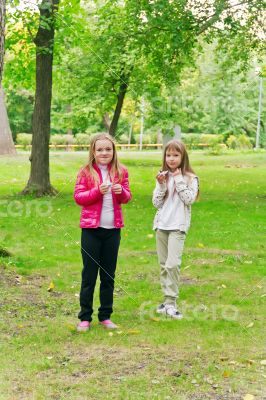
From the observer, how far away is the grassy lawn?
4.62m

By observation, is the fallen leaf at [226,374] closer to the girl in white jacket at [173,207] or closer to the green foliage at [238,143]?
the girl in white jacket at [173,207]

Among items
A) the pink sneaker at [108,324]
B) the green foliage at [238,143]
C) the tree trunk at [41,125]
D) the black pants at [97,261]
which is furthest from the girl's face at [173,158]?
the green foliage at [238,143]

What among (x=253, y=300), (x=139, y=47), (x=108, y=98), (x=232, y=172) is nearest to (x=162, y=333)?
(x=253, y=300)

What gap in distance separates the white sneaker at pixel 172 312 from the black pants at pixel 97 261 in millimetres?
591

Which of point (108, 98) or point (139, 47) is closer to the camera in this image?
point (139, 47)

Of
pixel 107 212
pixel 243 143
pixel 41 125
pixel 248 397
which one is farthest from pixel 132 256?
pixel 243 143

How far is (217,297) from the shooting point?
23.3 ft

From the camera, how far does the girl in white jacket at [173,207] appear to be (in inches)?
244

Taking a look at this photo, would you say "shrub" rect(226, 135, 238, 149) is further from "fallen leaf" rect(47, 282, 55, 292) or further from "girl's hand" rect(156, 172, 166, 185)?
"girl's hand" rect(156, 172, 166, 185)

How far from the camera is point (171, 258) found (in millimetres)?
Answer: 6234

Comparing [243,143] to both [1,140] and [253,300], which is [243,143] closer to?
[1,140]

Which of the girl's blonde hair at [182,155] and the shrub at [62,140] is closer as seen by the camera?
the girl's blonde hair at [182,155]

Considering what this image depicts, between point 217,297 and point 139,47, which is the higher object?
point 139,47

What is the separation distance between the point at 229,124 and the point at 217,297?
1850 inches
